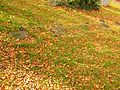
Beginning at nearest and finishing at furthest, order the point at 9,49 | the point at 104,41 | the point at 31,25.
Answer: the point at 9,49, the point at 31,25, the point at 104,41

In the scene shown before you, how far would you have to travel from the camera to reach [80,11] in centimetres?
3688

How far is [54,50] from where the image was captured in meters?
24.0

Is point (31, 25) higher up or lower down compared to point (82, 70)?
higher up

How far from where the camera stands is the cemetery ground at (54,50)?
20203 millimetres

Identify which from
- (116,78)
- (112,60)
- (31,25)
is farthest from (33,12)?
(116,78)

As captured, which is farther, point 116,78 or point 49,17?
point 49,17

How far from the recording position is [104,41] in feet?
95.5

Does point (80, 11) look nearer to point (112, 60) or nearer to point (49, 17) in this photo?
point (49, 17)

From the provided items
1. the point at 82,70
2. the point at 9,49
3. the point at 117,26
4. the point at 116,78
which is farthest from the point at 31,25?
the point at 117,26

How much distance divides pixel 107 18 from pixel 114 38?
778cm

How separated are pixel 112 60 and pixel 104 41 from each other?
4.19 meters

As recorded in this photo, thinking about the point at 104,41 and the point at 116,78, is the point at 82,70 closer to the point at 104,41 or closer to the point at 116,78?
the point at 116,78

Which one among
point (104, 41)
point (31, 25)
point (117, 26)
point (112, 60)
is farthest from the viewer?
point (117, 26)

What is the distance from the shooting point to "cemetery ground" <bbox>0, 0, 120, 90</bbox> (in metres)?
20.2
